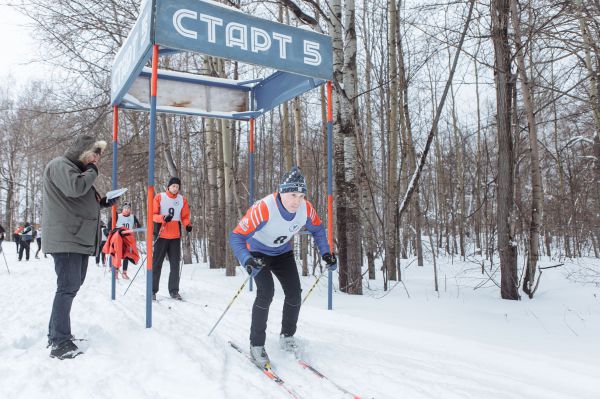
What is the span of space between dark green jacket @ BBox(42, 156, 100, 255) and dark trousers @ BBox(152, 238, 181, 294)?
2.60 meters

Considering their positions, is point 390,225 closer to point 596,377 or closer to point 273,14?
point 596,377

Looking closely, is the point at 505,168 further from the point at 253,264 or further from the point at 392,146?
the point at 253,264

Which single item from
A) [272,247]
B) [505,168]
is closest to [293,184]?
[272,247]

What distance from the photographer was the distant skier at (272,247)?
3297 millimetres

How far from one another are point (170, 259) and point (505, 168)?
5.71 m

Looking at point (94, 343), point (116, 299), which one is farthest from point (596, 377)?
point (116, 299)

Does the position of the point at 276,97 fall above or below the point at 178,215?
above

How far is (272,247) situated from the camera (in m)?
3.52

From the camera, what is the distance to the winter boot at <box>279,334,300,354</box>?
3.57 m

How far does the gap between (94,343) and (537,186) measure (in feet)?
24.5

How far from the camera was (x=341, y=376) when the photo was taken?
308 cm

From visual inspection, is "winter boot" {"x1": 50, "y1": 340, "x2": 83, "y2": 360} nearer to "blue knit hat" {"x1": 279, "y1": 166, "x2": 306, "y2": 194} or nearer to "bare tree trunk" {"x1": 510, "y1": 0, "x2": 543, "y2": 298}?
"blue knit hat" {"x1": 279, "y1": 166, "x2": 306, "y2": 194}

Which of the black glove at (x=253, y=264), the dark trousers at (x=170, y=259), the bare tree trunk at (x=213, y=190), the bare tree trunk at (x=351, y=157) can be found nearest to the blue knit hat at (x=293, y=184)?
the black glove at (x=253, y=264)

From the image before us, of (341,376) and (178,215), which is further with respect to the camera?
(178,215)
